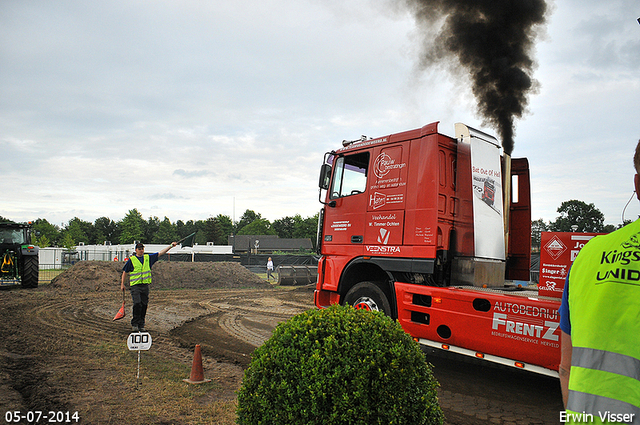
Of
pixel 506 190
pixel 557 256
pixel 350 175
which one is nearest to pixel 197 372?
pixel 350 175

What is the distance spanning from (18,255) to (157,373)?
1521 centimetres

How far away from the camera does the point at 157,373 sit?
595 cm

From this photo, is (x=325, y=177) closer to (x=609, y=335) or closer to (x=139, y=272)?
(x=139, y=272)

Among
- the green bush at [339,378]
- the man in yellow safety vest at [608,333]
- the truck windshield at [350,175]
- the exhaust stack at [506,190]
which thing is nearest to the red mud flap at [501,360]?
the exhaust stack at [506,190]

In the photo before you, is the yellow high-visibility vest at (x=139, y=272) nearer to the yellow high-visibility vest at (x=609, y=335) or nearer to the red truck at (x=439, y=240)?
the red truck at (x=439, y=240)

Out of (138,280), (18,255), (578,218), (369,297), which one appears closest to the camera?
→ (369,297)

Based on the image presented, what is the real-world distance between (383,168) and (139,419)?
4917 millimetres

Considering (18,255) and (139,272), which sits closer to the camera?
(139,272)

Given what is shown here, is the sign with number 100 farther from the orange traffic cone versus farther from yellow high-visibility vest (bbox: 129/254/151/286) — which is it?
yellow high-visibility vest (bbox: 129/254/151/286)

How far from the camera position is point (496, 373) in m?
6.70

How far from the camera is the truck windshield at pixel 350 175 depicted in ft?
24.2

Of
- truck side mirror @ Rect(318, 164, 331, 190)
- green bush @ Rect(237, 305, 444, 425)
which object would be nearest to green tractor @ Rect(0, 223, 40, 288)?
truck side mirror @ Rect(318, 164, 331, 190)

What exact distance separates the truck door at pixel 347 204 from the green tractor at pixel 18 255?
50.1 feet

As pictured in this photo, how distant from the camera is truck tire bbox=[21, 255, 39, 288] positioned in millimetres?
17266
